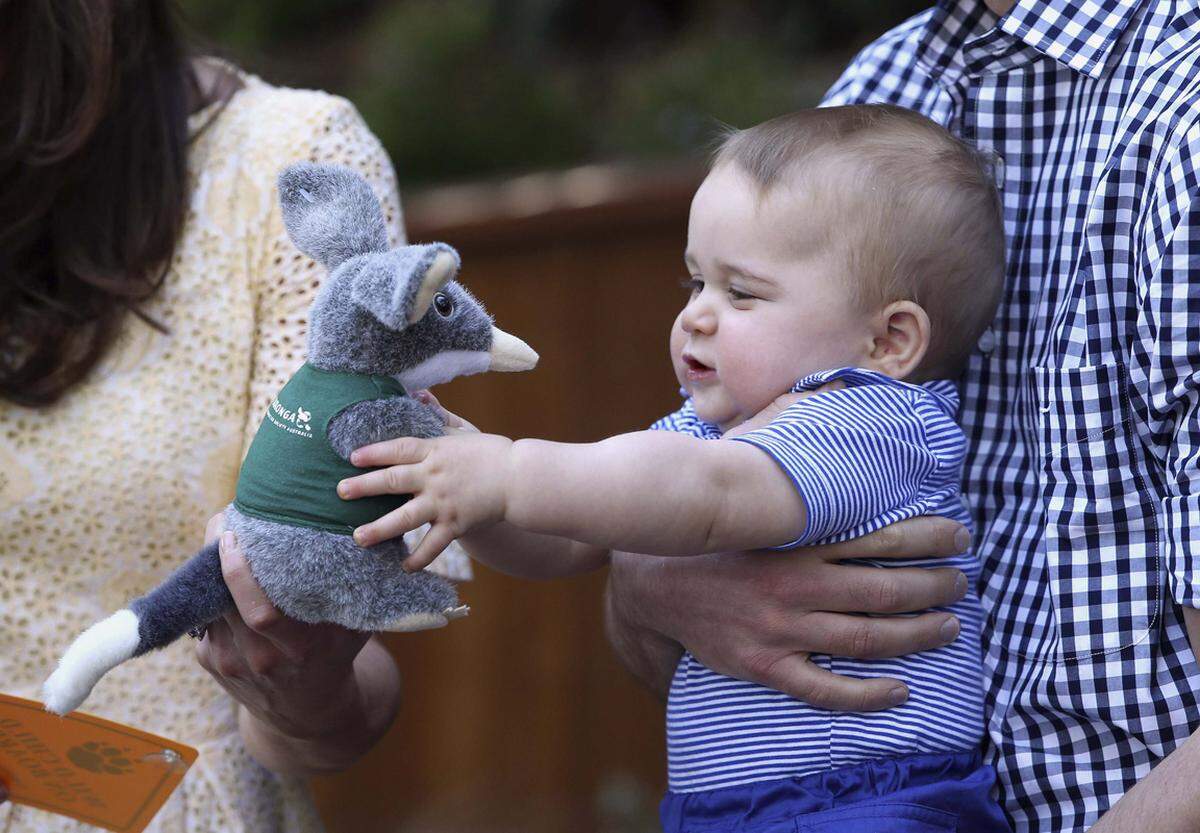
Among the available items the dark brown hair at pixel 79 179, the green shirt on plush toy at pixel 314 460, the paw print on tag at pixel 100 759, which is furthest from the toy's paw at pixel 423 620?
the dark brown hair at pixel 79 179

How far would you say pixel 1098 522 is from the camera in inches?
61.1

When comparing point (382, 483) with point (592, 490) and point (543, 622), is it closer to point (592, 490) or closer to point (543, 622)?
point (592, 490)

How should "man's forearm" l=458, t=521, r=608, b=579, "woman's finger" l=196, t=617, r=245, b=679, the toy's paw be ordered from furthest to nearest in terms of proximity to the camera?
"man's forearm" l=458, t=521, r=608, b=579 → "woman's finger" l=196, t=617, r=245, b=679 → the toy's paw

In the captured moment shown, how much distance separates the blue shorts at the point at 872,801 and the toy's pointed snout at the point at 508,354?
1.82 ft

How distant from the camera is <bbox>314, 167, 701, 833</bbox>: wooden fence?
4.59 m

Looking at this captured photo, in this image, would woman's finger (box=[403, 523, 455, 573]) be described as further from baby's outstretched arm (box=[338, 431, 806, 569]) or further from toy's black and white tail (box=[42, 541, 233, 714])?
toy's black and white tail (box=[42, 541, 233, 714])

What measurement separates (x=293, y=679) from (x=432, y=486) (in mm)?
451

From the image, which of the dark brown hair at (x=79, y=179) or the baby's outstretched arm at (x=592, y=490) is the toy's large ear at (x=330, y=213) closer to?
the baby's outstretched arm at (x=592, y=490)

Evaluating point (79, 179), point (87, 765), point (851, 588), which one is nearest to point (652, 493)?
point (851, 588)

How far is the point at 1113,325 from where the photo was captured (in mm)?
1539

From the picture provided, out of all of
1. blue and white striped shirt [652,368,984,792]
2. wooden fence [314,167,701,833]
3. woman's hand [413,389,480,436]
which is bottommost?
wooden fence [314,167,701,833]

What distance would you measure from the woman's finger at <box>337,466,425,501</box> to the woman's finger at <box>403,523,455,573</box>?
0.05m

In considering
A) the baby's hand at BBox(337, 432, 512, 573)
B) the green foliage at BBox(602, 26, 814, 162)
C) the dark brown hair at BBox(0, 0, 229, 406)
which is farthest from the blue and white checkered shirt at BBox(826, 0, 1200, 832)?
the green foliage at BBox(602, 26, 814, 162)

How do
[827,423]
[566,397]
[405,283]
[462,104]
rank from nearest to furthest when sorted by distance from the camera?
1. [405,283]
2. [827,423]
3. [566,397]
4. [462,104]
